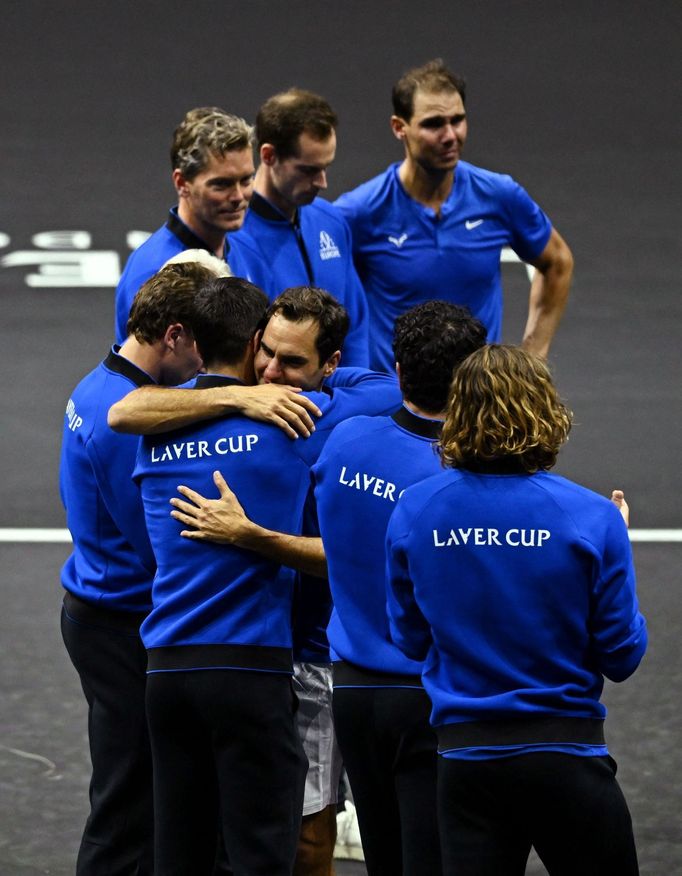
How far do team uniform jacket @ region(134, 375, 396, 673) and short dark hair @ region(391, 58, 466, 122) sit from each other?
267cm

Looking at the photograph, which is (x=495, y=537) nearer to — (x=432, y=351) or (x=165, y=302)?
(x=432, y=351)

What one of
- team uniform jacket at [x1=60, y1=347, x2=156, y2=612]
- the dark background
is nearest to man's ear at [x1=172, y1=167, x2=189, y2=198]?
team uniform jacket at [x1=60, y1=347, x2=156, y2=612]

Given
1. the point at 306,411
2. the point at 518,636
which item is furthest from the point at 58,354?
the point at 518,636

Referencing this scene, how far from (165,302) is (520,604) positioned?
52.6 inches

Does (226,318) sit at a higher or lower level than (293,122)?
lower

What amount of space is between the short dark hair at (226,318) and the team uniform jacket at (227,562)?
0.69 ft

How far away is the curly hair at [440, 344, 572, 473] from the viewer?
11.2ft

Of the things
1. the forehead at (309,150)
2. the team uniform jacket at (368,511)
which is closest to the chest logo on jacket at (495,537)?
the team uniform jacket at (368,511)

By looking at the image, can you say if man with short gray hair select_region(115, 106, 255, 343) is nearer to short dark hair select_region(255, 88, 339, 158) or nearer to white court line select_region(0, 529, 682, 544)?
short dark hair select_region(255, 88, 339, 158)

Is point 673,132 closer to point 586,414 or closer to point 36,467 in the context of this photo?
point 586,414

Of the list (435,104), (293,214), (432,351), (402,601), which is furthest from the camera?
(435,104)

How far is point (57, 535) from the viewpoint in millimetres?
7805

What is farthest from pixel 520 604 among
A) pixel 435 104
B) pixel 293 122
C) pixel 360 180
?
pixel 360 180

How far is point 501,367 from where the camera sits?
11.4 feet
